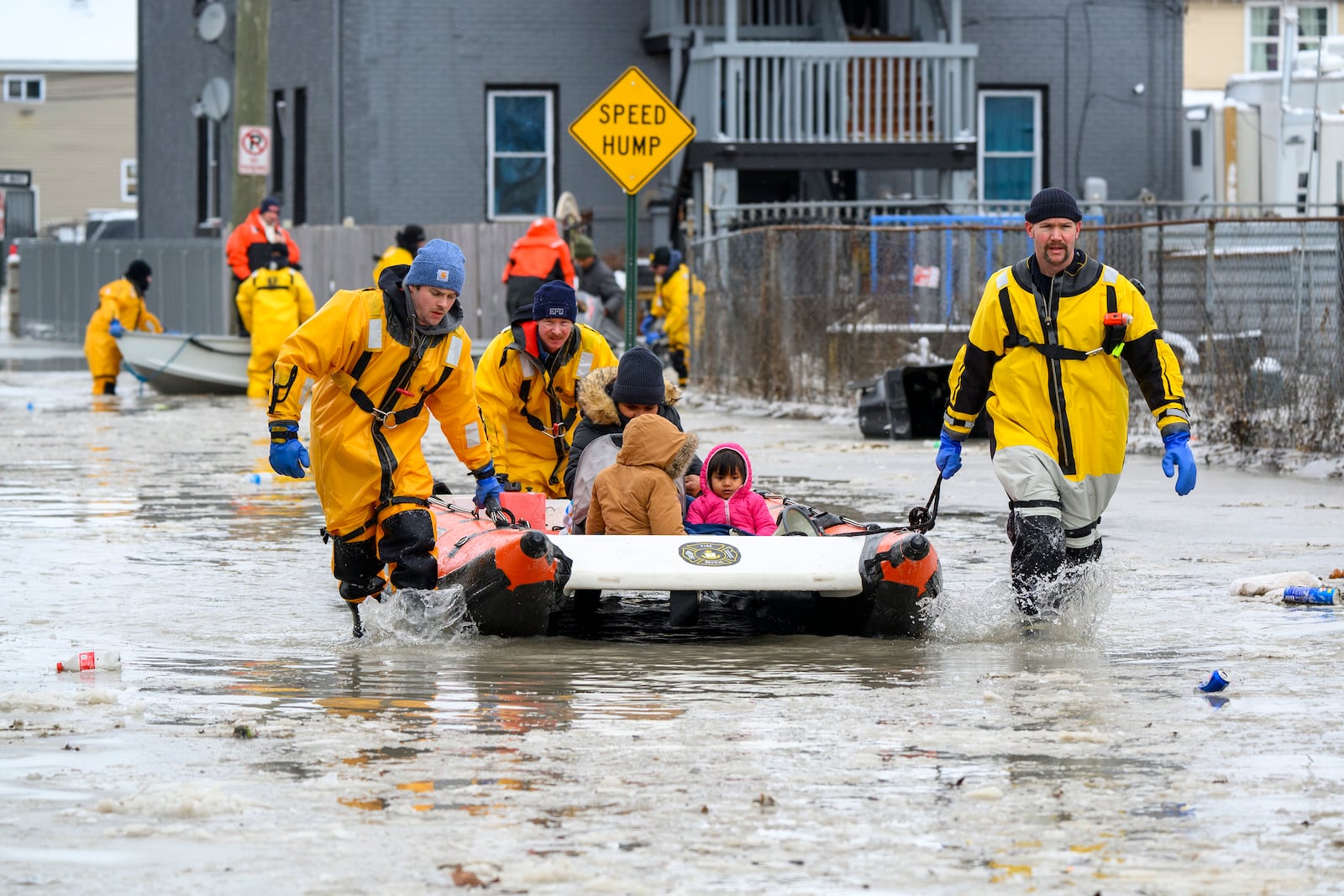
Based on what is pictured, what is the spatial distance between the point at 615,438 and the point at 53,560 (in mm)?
3123

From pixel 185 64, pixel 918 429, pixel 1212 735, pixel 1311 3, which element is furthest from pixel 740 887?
pixel 1311 3

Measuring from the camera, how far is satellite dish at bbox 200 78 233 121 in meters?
29.8

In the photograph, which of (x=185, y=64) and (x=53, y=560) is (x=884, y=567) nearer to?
(x=53, y=560)

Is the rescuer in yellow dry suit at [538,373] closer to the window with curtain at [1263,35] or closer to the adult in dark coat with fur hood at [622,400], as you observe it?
the adult in dark coat with fur hood at [622,400]

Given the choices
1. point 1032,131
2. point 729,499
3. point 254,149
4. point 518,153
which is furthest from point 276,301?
point 729,499

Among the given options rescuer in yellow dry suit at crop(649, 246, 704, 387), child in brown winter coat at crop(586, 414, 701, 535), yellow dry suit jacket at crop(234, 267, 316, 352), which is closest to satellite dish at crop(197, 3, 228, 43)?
yellow dry suit jacket at crop(234, 267, 316, 352)

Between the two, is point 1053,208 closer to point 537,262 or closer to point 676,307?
point 537,262

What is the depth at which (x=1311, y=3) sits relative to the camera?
3884 cm

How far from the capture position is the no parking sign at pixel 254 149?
23.2 meters

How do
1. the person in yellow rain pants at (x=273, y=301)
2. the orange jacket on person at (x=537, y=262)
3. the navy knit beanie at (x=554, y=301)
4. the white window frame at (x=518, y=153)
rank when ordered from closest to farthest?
the navy knit beanie at (x=554, y=301)
the orange jacket on person at (x=537, y=262)
the person in yellow rain pants at (x=273, y=301)
the white window frame at (x=518, y=153)

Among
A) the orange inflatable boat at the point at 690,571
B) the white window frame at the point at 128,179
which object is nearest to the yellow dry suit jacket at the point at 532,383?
the orange inflatable boat at the point at 690,571

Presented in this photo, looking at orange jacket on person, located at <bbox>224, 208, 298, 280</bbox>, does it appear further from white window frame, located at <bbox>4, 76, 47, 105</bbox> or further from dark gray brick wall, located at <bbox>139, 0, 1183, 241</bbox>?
white window frame, located at <bbox>4, 76, 47, 105</bbox>

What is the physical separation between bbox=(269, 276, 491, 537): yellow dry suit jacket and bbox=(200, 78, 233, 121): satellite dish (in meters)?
22.3

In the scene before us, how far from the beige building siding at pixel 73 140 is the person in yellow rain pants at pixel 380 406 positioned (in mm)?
55237
